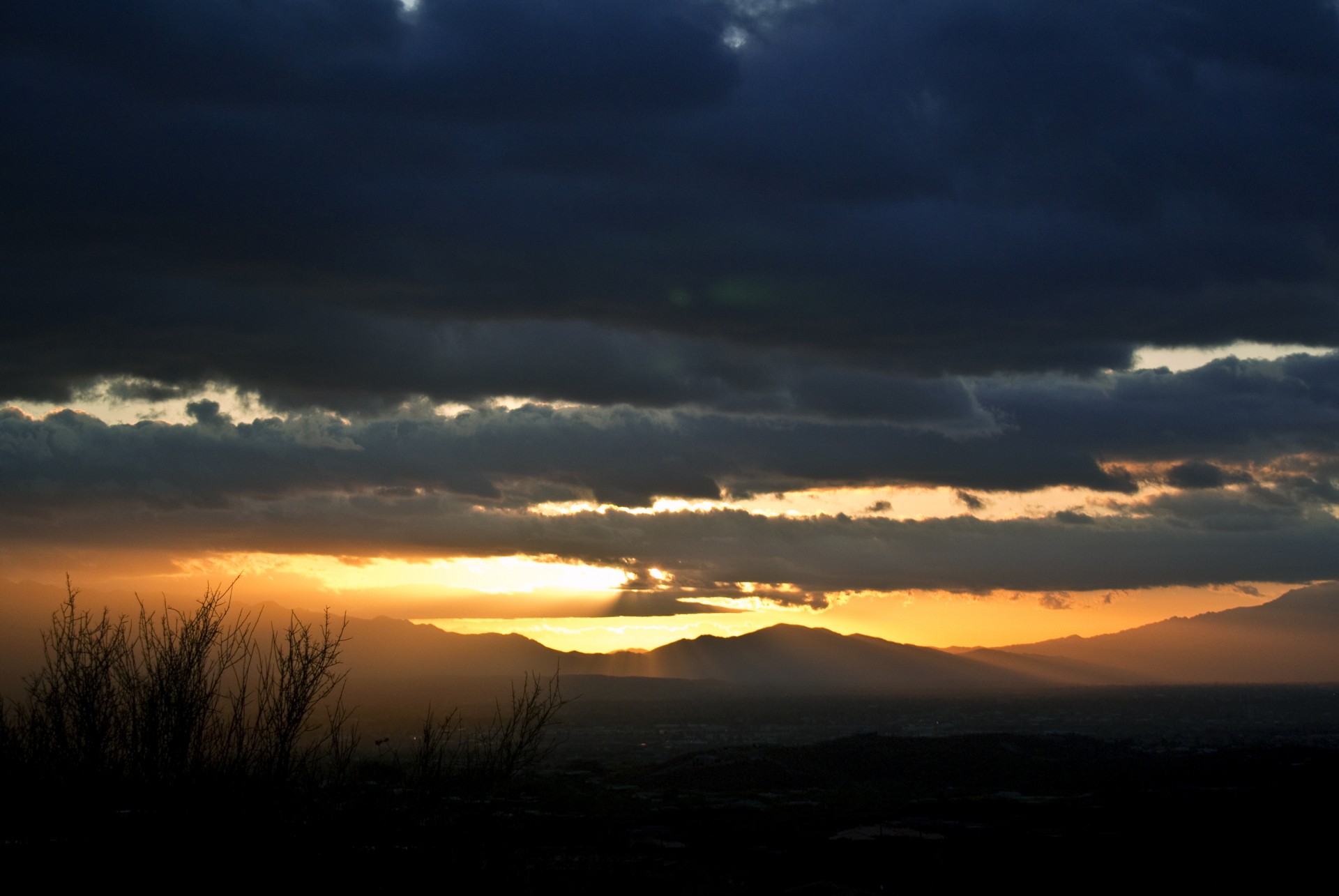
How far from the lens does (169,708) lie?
67.6 feet

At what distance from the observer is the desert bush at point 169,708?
19.8 meters

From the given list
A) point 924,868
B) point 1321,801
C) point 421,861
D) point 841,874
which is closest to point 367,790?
point 421,861

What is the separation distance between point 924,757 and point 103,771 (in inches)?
3566

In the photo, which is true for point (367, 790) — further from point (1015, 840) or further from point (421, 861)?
point (1015, 840)

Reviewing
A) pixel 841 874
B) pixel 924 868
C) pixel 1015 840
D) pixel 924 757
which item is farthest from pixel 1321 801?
pixel 924 757

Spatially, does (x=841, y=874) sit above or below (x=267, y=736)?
below

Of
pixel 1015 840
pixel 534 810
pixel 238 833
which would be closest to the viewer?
pixel 238 833

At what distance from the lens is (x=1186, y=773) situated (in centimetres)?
8094

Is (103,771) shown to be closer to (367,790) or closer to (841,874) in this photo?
(367,790)

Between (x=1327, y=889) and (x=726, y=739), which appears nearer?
(x=1327, y=889)

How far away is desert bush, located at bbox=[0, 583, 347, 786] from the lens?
64.9 feet

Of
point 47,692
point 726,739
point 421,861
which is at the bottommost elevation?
point 726,739

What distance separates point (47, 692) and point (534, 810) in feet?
132

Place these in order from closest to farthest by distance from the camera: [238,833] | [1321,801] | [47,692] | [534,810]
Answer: [238,833] → [47,692] → [1321,801] → [534,810]
